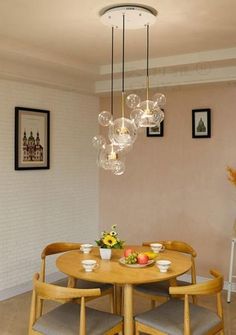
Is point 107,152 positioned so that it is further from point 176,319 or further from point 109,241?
point 176,319

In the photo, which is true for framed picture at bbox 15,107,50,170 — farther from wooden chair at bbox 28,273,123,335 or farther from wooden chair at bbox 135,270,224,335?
wooden chair at bbox 135,270,224,335

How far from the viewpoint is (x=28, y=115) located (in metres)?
4.37

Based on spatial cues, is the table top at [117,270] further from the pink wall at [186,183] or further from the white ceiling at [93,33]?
the white ceiling at [93,33]

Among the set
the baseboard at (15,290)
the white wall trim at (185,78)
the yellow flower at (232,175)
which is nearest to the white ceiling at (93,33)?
the white wall trim at (185,78)

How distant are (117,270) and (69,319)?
0.46 meters

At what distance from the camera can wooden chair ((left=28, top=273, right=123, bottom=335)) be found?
2430mm

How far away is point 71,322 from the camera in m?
2.58

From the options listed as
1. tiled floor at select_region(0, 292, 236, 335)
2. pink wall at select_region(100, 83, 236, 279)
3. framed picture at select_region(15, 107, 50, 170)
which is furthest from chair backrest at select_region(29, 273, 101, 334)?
pink wall at select_region(100, 83, 236, 279)

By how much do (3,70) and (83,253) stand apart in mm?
1891

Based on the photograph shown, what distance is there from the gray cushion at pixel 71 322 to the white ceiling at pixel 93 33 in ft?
6.65

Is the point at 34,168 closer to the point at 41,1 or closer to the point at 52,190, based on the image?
the point at 52,190

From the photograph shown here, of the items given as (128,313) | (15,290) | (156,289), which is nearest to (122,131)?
(128,313)

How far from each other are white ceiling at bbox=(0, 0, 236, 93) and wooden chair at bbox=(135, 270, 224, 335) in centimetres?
179

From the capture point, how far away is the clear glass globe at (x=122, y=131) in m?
2.83
